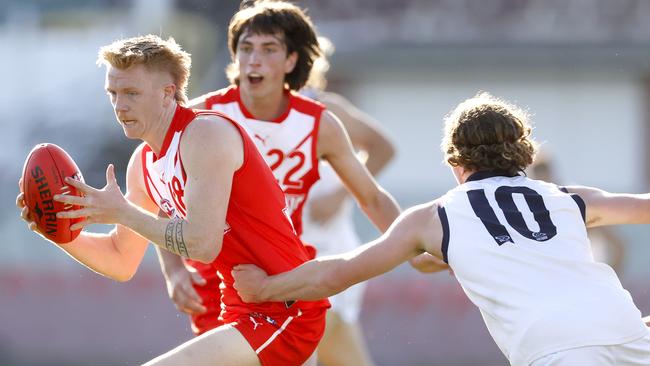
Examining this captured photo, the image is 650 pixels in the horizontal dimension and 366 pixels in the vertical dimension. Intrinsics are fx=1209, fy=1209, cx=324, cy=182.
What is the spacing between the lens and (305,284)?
4.28 m

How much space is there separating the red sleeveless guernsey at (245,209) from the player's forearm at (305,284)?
0.09 meters

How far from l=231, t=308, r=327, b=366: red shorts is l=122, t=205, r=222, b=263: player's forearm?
0.38 meters

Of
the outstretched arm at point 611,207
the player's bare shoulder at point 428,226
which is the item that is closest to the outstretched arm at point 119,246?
the player's bare shoulder at point 428,226

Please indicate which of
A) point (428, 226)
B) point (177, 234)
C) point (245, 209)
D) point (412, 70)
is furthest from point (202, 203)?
point (412, 70)

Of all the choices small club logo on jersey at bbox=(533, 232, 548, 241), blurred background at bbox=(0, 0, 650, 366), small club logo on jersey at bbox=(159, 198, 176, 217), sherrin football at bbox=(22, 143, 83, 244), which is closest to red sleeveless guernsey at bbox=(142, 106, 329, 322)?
small club logo on jersey at bbox=(159, 198, 176, 217)

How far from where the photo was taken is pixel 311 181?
5477mm

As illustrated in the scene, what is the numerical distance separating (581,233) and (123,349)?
890 centimetres

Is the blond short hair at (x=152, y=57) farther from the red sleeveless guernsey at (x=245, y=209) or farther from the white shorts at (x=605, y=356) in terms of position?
the white shorts at (x=605, y=356)

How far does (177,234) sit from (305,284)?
20.2 inches

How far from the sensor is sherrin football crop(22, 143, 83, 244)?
13.9 feet

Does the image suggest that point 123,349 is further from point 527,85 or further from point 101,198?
point 527,85

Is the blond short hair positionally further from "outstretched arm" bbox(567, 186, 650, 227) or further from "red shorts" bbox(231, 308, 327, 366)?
"outstretched arm" bbox(567, 186, 650, 227)

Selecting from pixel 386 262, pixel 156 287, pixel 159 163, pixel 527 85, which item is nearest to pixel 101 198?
pixel 159 163

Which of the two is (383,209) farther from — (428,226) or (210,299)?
(428,226)
